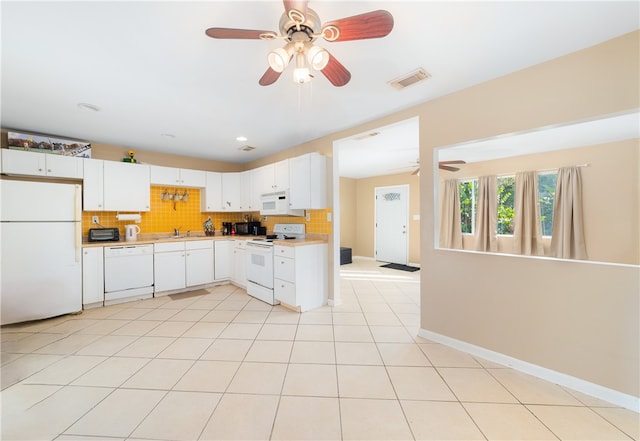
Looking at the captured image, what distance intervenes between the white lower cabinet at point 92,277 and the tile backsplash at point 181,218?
57 centimetres

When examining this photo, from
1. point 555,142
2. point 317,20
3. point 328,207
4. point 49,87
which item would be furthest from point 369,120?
point 49,87

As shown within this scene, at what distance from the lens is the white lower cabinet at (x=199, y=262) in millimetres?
4023

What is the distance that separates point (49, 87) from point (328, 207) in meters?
3.04

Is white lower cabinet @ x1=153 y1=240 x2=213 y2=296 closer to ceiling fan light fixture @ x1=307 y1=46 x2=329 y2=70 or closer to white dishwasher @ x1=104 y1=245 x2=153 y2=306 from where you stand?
white dishwasher @ x1=104 y1=245 x2=153 y2=306

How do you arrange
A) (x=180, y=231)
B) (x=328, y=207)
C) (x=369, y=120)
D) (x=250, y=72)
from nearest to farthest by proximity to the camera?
(x=250, y=72) < (x=369, y=120) < (x=328, y=207) < (x=180, y=231)

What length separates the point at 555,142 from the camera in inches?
→ 127

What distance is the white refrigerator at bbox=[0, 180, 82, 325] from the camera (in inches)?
104

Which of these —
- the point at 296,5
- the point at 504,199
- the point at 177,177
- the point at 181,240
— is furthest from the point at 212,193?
the point at 504,199

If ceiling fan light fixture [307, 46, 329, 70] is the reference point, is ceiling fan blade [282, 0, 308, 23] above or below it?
above

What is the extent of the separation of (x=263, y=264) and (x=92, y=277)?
229cm

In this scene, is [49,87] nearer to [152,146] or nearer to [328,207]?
[152,146]

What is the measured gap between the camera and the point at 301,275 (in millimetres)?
3156

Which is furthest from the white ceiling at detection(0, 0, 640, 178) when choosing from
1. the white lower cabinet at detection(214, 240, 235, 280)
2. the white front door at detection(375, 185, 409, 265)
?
the white front door at detection(375, 185, 409, 265)

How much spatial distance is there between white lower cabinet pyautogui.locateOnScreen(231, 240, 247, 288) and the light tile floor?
1299 mm
